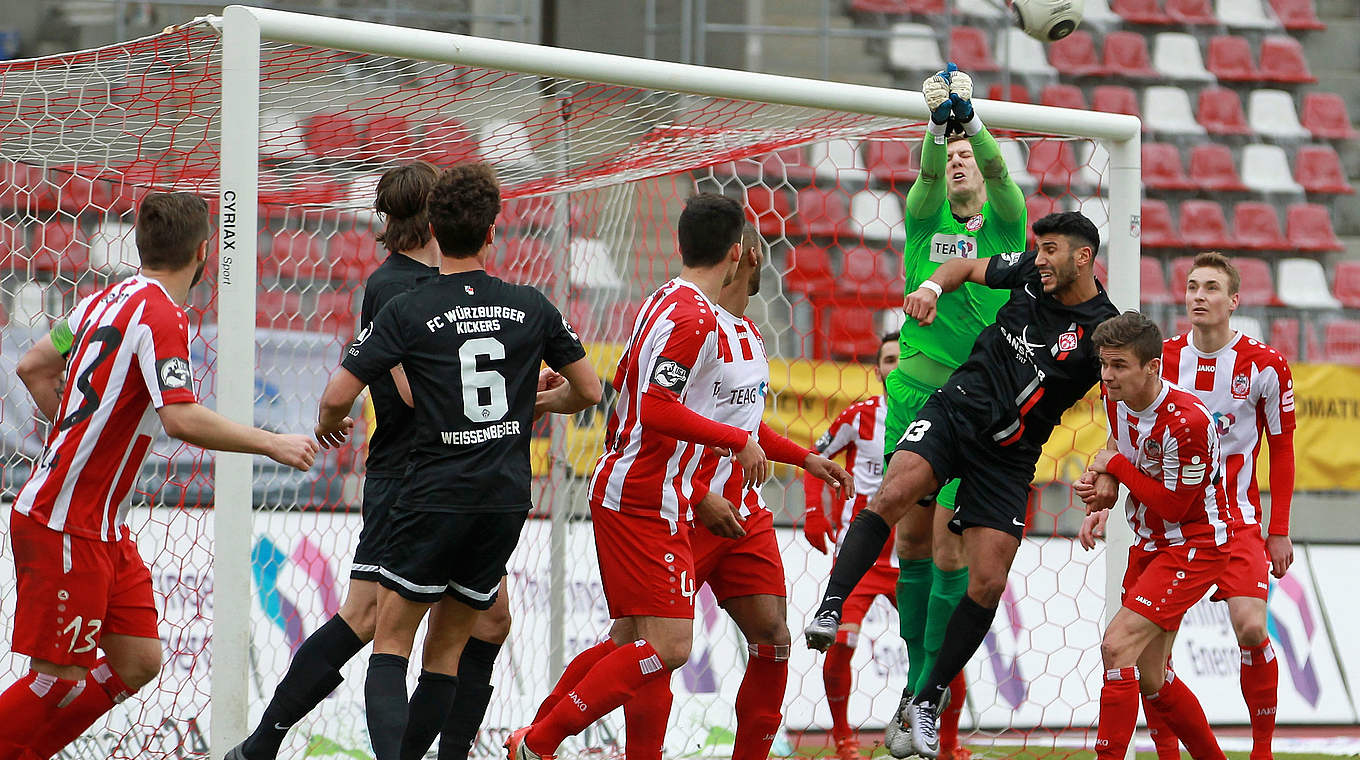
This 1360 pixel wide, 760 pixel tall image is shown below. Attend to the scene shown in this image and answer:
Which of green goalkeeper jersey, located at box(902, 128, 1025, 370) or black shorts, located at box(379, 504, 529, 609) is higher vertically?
green goalkeeper jersey, located at box(902, 128, 1025, 370)

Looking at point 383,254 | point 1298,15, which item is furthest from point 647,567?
point 1298,15

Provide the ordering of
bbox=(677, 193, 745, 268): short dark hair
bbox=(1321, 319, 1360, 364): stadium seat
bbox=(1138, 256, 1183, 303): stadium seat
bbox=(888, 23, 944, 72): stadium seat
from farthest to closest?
1. bbox=(888, 23, 944, 72): stadium seat
2. bbox=(1138, 256, 1183, 303): stadium seat
3. bbox=(1321, 319, 1360, 364): stadium seat
4. bbox=(677, 193, 745, 268): short dark hair

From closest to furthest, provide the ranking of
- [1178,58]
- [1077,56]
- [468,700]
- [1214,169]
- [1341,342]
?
[468,700], [1341,342], [1214,169], [1077,56], [1178,58]

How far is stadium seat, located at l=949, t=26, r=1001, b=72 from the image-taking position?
12.4 m

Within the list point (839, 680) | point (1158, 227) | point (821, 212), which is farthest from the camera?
point (1158, 227)

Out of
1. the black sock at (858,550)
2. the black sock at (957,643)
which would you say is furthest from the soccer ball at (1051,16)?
the black sock at (957,643)

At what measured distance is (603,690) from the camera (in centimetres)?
436

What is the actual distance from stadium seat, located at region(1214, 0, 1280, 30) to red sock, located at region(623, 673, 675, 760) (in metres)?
11.2

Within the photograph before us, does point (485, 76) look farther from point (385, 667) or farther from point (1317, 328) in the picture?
point (1317, 328)

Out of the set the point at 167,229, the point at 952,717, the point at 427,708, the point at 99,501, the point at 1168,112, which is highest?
the point at 1168,112

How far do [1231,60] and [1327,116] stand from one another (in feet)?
3.38

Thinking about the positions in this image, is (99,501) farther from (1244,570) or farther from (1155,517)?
(1244,570)

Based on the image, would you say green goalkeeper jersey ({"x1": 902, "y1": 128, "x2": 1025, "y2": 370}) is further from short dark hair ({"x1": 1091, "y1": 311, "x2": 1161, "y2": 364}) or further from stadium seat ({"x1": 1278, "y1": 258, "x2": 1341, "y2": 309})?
stadium seat ({"x1": 1278, "y1": 258, "x2": 1341, "y2": 309})

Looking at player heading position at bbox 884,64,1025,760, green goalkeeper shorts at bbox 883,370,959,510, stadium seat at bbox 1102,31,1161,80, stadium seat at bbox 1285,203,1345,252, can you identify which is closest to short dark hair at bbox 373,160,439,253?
player heading position at bbox 884,64,1025,760
